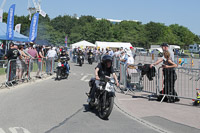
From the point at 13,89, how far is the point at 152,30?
117m

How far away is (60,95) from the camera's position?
410 inches

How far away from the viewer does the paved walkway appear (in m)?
6.99

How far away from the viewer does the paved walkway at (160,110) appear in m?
6.99

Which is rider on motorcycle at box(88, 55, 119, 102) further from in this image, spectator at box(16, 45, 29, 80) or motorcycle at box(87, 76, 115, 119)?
spectator at box(16, 45, 29, 80)

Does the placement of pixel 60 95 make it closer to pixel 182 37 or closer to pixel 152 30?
pixel 152 30

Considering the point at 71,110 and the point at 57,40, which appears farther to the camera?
the point at 57,40

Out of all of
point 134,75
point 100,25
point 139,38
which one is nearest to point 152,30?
point 139,38

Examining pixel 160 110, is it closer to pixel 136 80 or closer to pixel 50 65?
pixel 136 80

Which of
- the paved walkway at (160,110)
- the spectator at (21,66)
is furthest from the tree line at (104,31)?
the paved walkway at (160,110)

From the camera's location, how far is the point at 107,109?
6906 mm

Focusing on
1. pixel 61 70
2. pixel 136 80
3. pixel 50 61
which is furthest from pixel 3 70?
pixel 50 61

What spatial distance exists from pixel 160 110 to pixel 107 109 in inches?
80.5

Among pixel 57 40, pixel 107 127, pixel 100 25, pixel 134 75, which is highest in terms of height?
pixel 100 25

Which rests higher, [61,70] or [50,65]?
[50,65]
